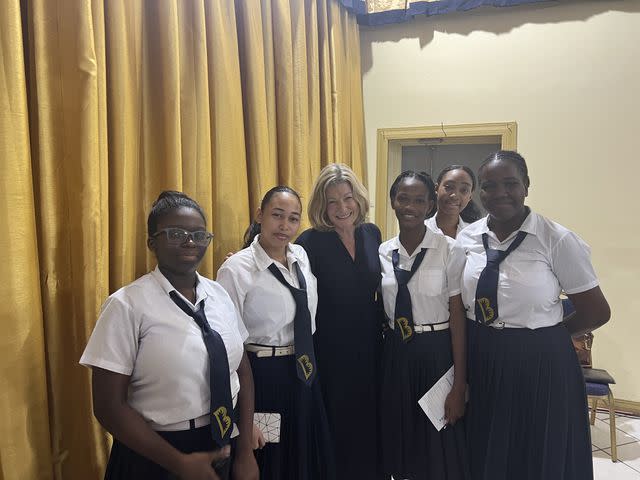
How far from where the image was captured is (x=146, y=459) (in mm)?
1151

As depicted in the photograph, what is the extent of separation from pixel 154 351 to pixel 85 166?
0.64 metres

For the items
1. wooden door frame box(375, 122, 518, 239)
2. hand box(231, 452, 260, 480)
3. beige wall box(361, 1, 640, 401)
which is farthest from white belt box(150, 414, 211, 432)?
beige wall box(361, 1, 640, 401)

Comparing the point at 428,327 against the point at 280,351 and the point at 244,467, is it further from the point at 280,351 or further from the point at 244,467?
the point at 244,467

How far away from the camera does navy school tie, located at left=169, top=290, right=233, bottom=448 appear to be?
3.84 feet

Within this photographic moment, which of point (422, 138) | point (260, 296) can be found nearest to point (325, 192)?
point (260, 296)

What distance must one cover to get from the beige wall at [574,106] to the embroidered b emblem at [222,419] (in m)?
3.08

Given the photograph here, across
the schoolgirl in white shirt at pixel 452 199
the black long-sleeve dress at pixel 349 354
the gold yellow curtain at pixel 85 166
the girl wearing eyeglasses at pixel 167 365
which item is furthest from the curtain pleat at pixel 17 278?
the schoolgirl in white shirt at pixel 452 199

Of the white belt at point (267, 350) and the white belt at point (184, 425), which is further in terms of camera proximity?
the white belt at point (267, 350)

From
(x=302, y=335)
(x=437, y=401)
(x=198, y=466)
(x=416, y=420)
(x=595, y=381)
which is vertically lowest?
(x=595, y=381)

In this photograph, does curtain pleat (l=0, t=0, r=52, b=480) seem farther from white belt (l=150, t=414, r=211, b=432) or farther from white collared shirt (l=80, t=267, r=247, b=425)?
white belt (l=150, t=414, r=211, b=432)

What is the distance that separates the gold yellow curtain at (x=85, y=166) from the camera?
1179 millimetres

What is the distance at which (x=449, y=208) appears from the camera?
2.39 m

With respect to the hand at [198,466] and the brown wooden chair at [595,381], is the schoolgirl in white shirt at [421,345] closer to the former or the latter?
the hand at [198,466]

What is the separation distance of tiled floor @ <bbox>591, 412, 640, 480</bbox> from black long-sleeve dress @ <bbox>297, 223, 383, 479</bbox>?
5.17 feet
